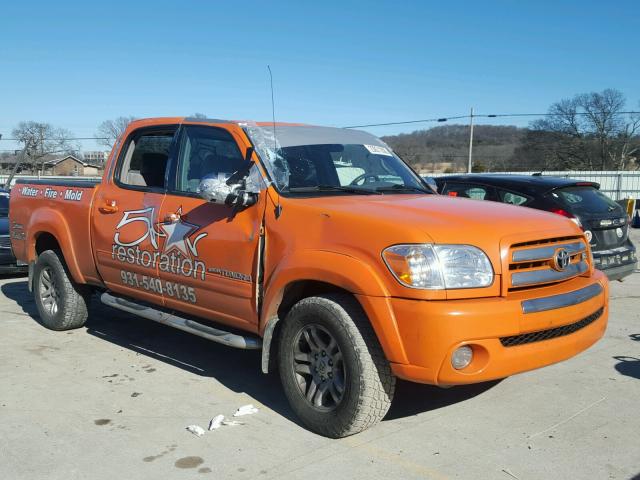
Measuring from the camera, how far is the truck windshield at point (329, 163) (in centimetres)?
469

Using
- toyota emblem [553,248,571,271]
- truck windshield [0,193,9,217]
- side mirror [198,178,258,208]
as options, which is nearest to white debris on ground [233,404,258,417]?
side mirror [198,178,258,208]

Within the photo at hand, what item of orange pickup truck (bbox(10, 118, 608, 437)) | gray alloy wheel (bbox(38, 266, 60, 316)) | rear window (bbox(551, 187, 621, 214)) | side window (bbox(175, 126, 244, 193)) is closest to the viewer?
orange pickup truck (bbox(10, 118, 608, 437))

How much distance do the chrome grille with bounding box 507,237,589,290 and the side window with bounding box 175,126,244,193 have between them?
82.5 inches

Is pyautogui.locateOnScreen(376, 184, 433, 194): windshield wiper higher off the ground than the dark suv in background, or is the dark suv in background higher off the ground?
pyautogui.locateOnScreen(376, 184, 433, 194): windshield wiper

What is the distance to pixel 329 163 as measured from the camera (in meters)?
5.02

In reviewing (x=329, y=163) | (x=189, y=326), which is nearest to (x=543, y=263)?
(x=329, y=163)

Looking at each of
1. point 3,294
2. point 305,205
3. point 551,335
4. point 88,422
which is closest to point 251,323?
point 305,205

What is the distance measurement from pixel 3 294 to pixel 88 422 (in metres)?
5.55

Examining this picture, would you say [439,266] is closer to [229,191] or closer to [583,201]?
[229,191]

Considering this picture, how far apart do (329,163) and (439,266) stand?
170cm

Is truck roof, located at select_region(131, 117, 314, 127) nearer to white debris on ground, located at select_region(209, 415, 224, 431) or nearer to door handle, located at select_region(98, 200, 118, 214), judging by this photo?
door handle, located at select_region(98, 200, 118, 214)

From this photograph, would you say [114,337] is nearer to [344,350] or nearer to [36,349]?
[36,349]

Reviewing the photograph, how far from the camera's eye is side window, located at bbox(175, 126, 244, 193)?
4.95m

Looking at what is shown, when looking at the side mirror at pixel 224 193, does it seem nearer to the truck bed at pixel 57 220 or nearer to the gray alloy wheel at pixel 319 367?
the gray alloy wheel at pixel 319 367
